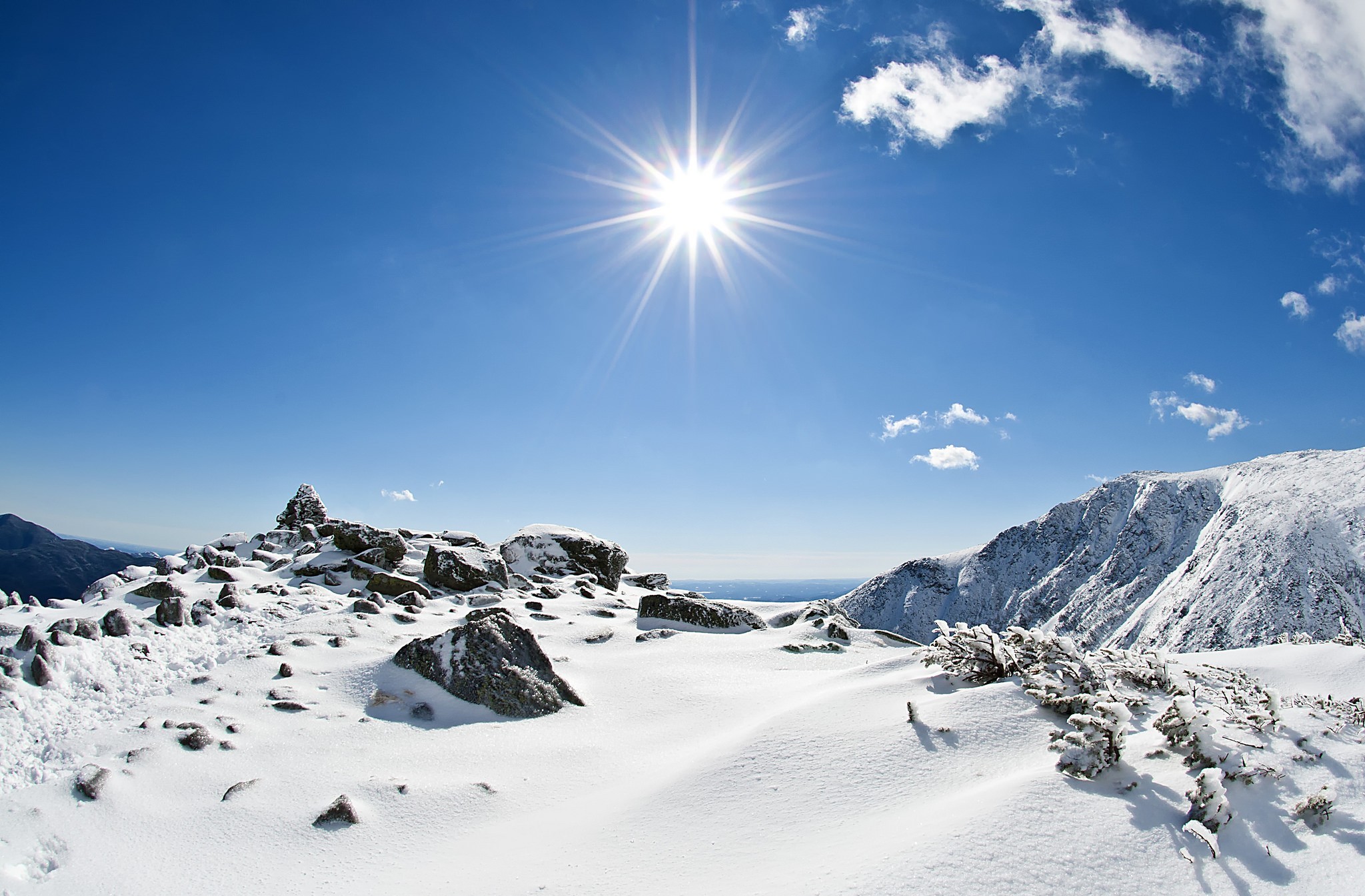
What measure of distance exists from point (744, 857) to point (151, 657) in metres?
7.58

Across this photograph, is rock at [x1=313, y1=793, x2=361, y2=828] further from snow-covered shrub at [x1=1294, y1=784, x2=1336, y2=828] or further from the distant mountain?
the distant mountain

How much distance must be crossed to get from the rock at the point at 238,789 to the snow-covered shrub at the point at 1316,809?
23.8 feet

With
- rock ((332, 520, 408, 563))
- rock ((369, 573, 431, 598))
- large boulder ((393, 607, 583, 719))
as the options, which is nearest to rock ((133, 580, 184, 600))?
rock ((369, 573, 431, 598))

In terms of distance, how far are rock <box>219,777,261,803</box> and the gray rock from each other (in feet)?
8.90

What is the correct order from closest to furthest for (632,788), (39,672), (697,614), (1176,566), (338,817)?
(338,817)
(632,788)
(39,672)
(697,614)
(1176,566)

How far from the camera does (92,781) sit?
4.52 meters

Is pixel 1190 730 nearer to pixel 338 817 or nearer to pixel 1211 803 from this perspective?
pixel 1211 803

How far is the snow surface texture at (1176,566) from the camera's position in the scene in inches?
3671

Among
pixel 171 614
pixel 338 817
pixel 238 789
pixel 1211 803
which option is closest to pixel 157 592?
pixel 171 614

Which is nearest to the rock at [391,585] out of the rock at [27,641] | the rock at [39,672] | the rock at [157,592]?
the rock at [157,592]

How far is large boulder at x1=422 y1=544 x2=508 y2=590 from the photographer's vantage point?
45.8 feet

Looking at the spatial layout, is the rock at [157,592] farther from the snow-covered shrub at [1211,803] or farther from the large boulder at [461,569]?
the snow-covered shrub at [1211,803]

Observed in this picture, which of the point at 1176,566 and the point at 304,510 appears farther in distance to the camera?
the point at 1176,566

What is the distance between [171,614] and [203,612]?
480mm
